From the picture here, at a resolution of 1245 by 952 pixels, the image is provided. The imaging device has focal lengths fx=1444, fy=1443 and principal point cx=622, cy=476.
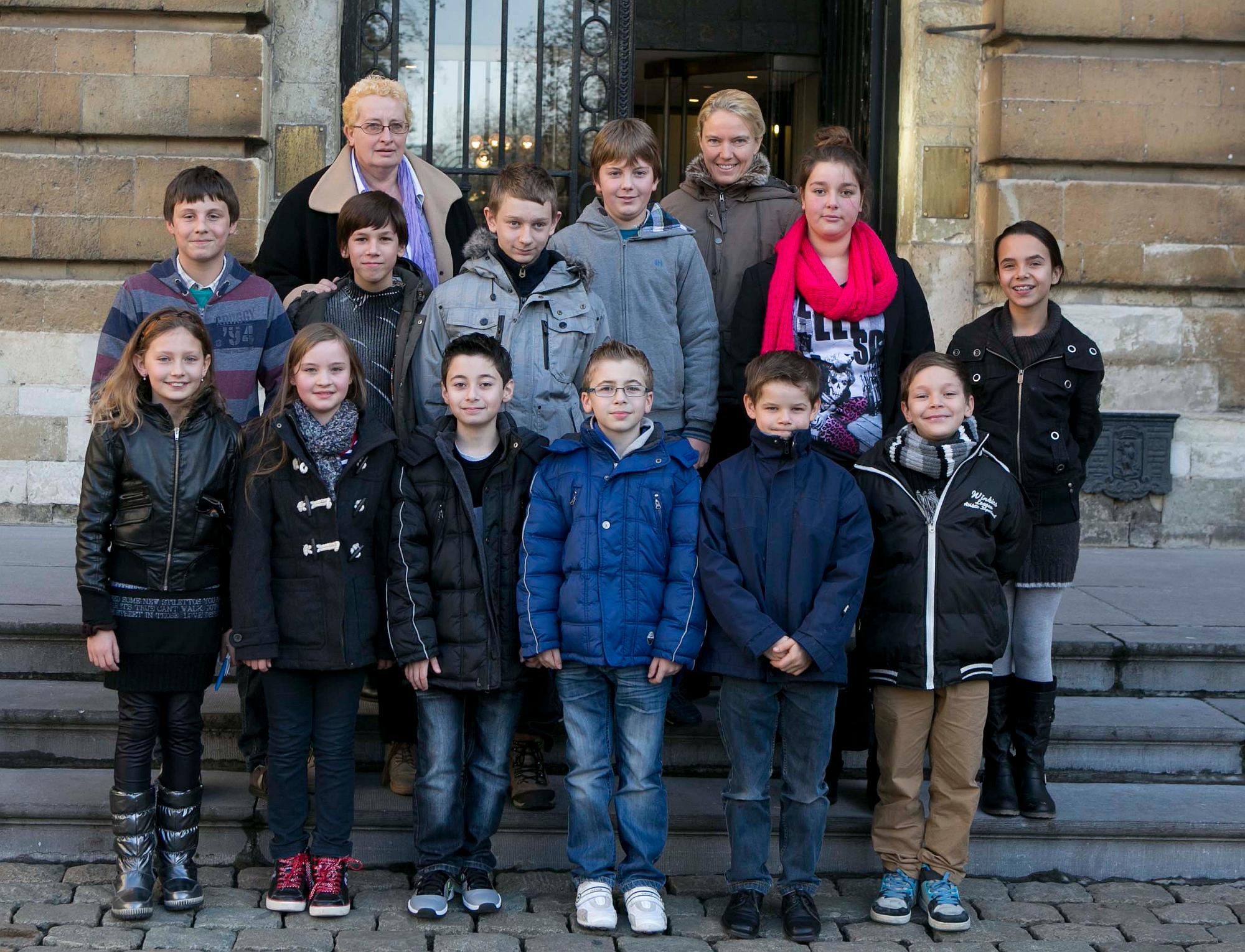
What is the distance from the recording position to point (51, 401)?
687 centimetres

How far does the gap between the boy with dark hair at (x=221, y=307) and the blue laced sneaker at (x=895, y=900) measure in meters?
1.73

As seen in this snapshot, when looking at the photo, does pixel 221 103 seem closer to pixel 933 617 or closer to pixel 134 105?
pixel 134 105

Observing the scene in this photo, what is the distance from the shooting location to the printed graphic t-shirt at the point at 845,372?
165 inches

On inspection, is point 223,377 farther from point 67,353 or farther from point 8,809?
point 67,353

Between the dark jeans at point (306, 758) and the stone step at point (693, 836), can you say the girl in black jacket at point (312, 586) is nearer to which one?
the dark jeans at point (306, 758)

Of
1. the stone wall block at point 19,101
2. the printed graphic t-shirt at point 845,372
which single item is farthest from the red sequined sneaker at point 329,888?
the stone wall block at point 19,101

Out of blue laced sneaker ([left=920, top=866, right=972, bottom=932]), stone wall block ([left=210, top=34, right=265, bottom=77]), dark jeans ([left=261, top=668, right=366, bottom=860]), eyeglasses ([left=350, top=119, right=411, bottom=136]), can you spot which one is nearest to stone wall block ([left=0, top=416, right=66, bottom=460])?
stone wall block ([left=210, top=34, right=265, bottom=77])

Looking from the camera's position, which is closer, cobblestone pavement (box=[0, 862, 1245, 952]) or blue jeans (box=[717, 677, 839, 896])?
cobblestone pavement (box=[0, 862, 1245, 952])

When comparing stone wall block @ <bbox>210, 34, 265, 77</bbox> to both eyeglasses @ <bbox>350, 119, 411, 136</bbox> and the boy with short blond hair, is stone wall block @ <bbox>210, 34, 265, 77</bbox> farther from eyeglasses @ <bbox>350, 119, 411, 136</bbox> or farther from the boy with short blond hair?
the boy with short blond hair

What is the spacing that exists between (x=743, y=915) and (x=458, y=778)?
0.82 metres

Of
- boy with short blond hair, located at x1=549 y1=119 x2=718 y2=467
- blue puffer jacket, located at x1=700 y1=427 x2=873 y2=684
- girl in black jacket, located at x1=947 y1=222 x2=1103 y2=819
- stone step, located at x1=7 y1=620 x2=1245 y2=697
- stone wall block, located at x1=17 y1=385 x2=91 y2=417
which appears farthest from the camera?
stone wall block, located at x1=17 y1=385 x2=91 y2=417

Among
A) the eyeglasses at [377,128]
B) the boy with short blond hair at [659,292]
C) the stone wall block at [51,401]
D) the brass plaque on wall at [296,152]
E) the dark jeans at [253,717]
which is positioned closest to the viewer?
the dark jeans at [253,717]

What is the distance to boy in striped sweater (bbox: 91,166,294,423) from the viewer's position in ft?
13.5

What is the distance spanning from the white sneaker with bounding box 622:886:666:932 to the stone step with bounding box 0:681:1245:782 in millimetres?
814
